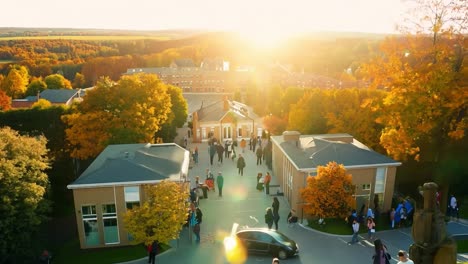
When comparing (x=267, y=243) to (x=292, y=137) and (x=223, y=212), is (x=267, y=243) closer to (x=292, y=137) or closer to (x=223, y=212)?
(x=223, y=212)

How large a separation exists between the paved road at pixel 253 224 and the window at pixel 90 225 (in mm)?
3245

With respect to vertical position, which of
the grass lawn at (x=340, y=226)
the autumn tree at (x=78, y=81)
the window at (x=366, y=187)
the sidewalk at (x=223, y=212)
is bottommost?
the autumn tree at (x=78, y=81)

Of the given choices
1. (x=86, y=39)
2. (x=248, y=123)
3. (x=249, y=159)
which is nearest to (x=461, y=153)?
(x=249, y=159)

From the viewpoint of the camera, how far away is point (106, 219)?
20.1m

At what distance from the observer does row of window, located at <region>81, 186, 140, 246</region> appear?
20.0 m

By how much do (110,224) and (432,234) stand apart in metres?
16.9

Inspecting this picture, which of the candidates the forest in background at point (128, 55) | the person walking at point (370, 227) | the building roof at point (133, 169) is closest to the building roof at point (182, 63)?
the forest in background at point (128, 55)

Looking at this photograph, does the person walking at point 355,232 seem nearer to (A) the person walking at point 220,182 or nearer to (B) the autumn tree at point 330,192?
(B) the autumn tree at point 330,192

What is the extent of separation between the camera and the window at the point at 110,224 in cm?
2005

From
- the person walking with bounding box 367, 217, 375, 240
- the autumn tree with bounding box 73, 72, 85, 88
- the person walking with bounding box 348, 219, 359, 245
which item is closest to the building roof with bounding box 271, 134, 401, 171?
the person walking with bounding box 367, 217, 375, 240

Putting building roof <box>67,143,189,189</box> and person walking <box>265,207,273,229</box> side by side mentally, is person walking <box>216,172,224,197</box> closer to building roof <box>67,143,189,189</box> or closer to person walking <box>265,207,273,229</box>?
building roof <box>67,143,189,189</box>

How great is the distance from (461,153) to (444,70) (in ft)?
29.6

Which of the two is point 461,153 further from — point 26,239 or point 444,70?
point 26,239

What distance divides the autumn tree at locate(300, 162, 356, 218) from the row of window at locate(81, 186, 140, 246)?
9.11m
